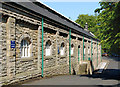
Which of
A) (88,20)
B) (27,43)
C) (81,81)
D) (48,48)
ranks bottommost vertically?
(81,81)

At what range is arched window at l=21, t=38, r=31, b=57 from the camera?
952 centimetres

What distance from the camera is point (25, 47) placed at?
983cm

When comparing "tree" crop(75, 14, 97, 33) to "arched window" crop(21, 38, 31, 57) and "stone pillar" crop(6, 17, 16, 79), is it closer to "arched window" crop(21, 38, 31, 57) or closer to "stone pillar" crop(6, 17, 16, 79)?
"arched window" crop(21, 38, 31, 57)

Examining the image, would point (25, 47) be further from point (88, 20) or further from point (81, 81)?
point (88, 20)

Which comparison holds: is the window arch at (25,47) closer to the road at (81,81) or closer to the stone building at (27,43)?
the stone building at (27,43)

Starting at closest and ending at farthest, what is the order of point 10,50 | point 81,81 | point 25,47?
1. point 10,50
2. point 81,81
3. point 25,47

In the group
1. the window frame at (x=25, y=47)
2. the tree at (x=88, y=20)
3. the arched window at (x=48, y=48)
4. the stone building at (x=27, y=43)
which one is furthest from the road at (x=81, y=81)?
the tree at (x=88, y=20)

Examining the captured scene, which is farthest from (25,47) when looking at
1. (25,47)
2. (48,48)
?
(48,48)

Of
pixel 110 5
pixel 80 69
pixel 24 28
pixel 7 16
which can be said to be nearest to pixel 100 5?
pixel 110 5

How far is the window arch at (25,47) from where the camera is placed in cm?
952

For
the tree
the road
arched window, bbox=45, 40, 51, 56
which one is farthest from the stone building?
the tree

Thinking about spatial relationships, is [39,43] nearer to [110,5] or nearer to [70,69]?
[110,5]

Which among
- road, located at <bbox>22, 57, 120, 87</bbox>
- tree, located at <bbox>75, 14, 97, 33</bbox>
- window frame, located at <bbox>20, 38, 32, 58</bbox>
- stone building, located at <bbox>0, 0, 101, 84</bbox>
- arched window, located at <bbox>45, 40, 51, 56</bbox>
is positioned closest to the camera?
stone building, located at <bbox>0, 0, 101, 84</bbox>

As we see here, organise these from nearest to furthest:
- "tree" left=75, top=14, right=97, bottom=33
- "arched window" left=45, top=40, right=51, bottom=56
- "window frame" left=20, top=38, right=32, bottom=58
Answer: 1. "window frame" left=20, top=38, right=32, bottom=58
2. "arched window" left=45, top=40, right=51, bottom=56
3. "tree" left=75, top=14, right=97, bottom=33
